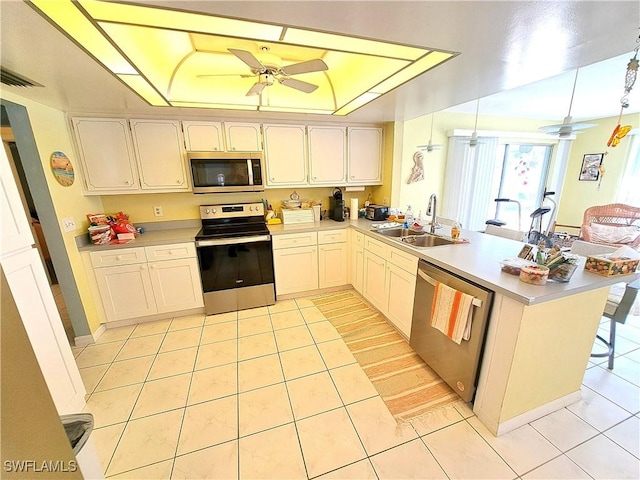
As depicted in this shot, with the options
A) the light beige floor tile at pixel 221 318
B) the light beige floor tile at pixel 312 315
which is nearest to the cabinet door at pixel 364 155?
the light beige floor tile at pixel 312 315

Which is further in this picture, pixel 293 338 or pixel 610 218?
pixel 610 218

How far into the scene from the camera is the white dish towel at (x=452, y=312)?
1590 millimetres

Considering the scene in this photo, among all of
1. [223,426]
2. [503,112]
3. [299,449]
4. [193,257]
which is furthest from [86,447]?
[503,112]

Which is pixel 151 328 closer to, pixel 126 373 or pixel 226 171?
pixel 126 373

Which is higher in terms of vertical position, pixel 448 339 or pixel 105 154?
pixel 105 154

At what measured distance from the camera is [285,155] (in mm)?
3125

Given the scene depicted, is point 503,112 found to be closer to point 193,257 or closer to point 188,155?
point 188,155

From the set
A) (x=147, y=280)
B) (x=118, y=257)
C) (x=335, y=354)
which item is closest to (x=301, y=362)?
(x=335, y=354)

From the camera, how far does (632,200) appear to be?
184 inches

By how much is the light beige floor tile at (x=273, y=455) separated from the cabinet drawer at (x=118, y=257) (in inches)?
80.2

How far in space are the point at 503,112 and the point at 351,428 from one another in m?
5.25

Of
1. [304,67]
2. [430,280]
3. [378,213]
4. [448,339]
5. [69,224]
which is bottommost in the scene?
[448,339]

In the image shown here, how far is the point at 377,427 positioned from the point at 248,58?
2.50 m

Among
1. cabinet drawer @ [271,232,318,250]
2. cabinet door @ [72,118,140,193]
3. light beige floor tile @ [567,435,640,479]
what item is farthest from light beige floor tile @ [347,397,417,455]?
cabinet door @ [72,118,140,193]
